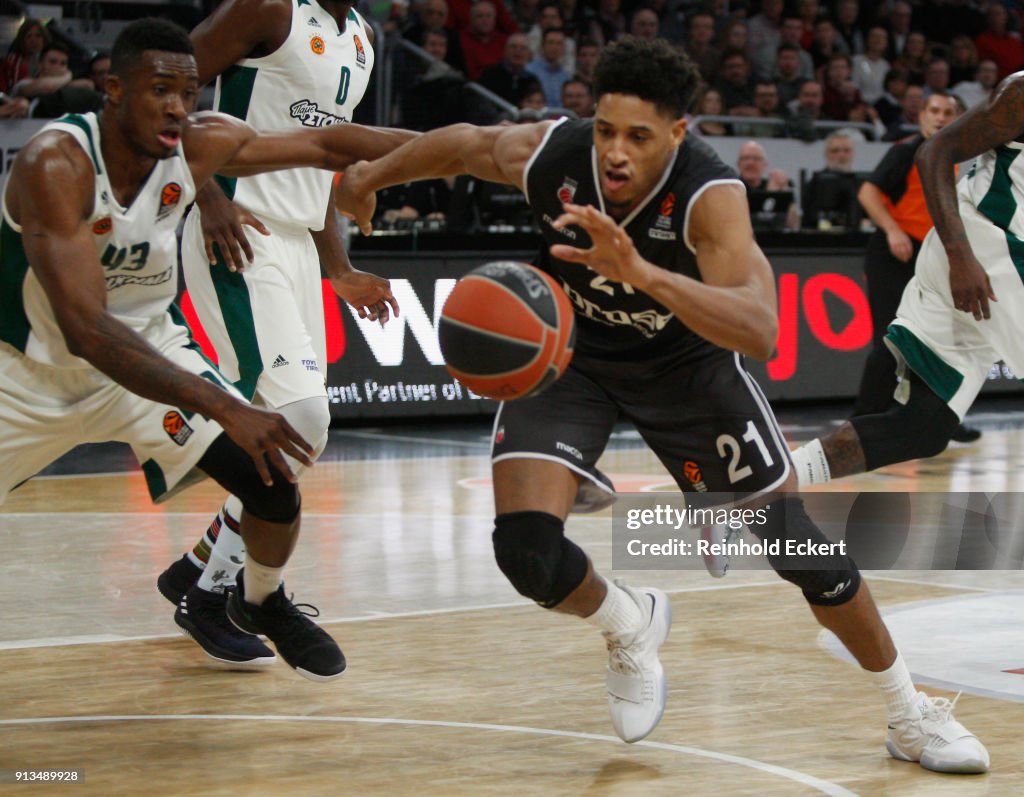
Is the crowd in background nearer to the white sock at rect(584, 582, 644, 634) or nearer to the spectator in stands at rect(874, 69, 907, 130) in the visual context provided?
the spectator in stands at rect(874, 69, 907, 130)

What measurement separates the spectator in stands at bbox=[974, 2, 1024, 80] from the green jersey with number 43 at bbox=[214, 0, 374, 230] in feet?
47.1

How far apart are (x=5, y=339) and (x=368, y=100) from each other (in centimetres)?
917

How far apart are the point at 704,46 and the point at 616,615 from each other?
12.5 metres

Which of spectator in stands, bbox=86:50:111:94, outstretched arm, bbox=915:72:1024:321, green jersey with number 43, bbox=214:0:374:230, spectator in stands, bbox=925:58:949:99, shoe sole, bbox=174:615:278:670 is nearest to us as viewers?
shoe sole, bbox=174:615:278:670

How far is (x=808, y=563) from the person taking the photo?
4.22 metres

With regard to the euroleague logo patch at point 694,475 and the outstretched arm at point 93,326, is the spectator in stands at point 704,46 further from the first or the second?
the outstretched arm at point 93,326

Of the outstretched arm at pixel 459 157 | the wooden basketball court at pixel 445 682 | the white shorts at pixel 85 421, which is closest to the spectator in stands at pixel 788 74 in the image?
the wooden basketball court at pixel 445 682

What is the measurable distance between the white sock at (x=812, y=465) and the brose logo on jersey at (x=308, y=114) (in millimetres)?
2469

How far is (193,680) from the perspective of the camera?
16.9 feet

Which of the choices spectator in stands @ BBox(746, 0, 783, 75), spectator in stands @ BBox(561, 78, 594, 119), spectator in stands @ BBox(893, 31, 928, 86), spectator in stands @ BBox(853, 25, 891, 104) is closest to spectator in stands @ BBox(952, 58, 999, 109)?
spectator in stands @ BBox(893, 31, 928, 86)

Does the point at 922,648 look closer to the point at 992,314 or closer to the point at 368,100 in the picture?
the point at 992,314

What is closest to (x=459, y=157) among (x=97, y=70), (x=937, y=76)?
(x=97, y=70)

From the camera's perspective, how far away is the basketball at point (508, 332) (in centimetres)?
400

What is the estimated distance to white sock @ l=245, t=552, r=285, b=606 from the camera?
498 cm
